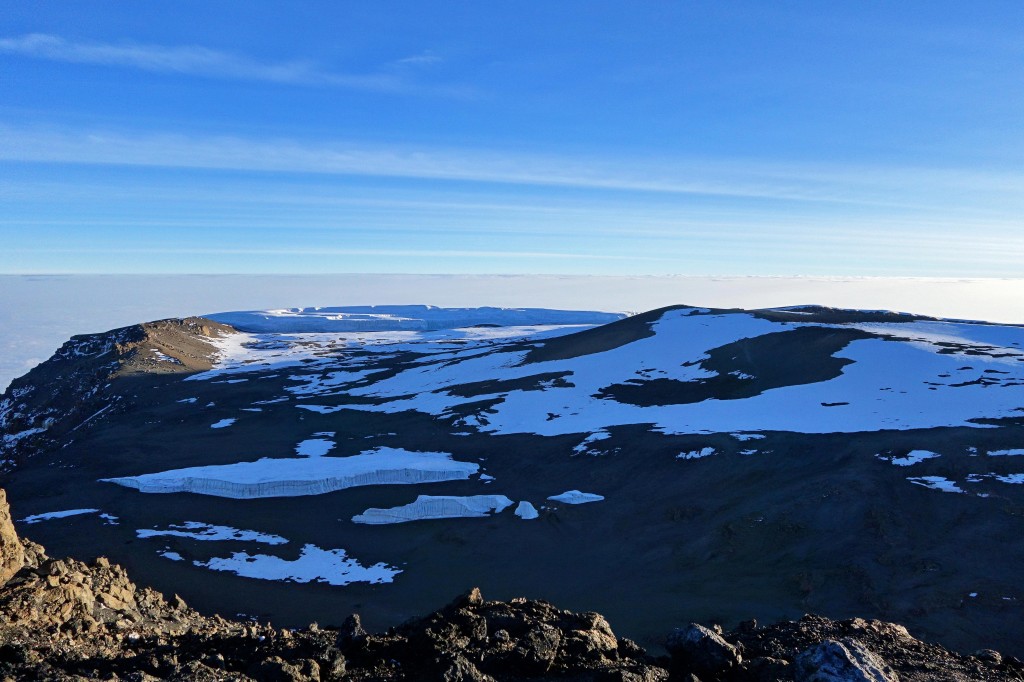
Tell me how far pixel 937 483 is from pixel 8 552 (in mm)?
26114

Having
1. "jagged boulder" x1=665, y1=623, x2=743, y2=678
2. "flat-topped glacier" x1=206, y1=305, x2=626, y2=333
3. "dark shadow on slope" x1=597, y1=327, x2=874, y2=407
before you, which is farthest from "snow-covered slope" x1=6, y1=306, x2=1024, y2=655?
"flat-topped glacier" x1=206, y1=305, x2=626, y2=333

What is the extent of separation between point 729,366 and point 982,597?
84.4 ft

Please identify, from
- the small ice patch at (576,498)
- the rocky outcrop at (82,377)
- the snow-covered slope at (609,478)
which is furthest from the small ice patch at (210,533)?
the rocky outcrop at (82,377)

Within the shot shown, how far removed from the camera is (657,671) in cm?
736

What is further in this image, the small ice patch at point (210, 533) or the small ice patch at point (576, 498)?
the small ice patch at point (576, 498)

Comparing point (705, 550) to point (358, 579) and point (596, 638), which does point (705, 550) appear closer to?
point (358, 579)

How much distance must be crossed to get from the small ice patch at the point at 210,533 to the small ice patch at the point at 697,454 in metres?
16.3

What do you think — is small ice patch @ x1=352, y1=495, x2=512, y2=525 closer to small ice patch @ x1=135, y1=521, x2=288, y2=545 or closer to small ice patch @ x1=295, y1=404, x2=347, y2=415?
small ice patch @ x1=135, y1=521, x2=288, y2=545

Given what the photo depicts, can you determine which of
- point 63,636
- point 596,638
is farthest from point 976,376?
point 63,636

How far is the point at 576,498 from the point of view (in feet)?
89.7

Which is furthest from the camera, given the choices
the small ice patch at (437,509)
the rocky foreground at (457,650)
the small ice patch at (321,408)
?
the small ice patch at (321,408)

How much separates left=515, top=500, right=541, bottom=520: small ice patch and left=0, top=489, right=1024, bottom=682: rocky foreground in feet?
50.8

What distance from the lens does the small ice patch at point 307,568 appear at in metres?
21.6

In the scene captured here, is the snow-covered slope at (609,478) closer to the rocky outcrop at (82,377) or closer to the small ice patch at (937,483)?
the small ice patch at (937,483)
